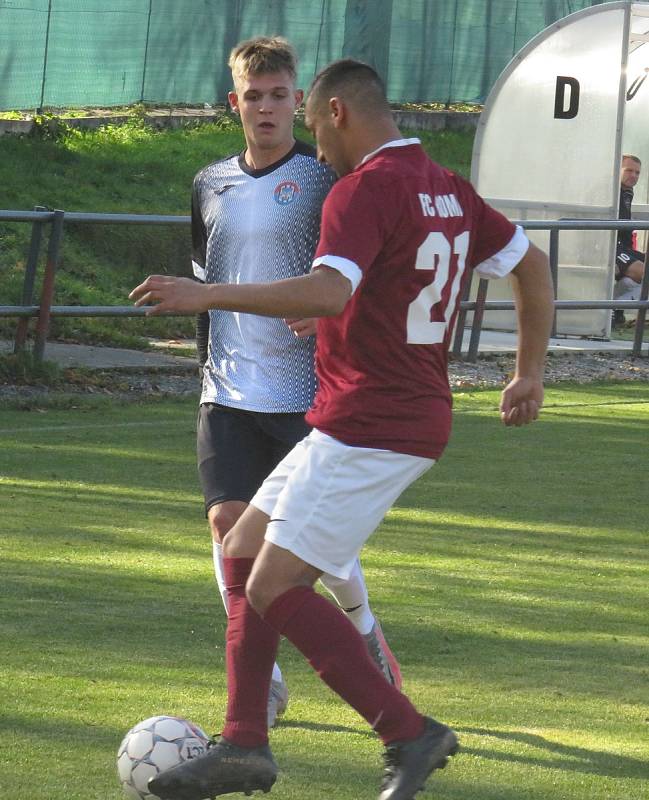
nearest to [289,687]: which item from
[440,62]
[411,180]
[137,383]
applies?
[411,180]

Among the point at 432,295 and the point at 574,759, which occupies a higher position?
the point at 432,295

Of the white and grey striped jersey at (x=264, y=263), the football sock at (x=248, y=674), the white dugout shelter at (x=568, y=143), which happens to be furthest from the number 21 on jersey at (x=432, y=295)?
the white dugout shelter at (x=568, y=143)

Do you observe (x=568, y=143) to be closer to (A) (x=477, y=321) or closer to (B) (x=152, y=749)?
(A) (x=477, y=321)

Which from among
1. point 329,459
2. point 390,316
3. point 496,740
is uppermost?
point 390,316

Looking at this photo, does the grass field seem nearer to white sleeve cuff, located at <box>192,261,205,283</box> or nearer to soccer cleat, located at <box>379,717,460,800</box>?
soccer cleat, located at <box>379,717,460,800</box>

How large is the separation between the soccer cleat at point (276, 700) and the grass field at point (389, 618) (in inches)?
2.0

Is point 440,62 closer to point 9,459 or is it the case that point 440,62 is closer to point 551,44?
point 551,44

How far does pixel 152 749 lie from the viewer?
Answer: 4262 mm

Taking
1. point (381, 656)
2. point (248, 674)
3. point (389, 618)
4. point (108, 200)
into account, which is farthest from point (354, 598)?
point (108, 200)

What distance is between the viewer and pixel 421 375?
4.22 meters

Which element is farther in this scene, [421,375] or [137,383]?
A: [137,383]

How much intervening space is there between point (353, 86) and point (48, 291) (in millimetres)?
8029

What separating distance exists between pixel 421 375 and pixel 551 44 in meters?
13.7

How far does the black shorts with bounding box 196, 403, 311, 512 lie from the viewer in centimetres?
505
